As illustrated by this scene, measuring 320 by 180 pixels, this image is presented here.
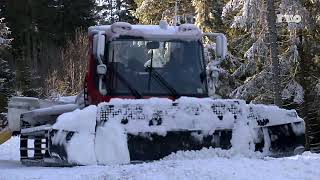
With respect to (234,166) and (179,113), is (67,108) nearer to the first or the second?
(179,113)

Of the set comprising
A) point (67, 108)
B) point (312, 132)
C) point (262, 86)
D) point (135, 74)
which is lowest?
point (312, 132)

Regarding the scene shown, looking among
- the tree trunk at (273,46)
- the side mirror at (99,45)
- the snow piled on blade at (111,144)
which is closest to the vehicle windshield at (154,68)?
the side mirror at (99,45)

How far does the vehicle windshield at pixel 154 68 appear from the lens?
369 inches

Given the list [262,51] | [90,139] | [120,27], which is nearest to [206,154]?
[90,139]

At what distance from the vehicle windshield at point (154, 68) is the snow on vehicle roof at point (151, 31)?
0.31 ft

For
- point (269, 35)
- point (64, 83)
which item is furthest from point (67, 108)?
point (64, 83)

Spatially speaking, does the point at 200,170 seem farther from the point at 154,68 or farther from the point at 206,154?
the point at 154,68

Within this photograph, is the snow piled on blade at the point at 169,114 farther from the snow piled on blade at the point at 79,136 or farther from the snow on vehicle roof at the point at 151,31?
the snow on vehicle roof at the point at 151,31

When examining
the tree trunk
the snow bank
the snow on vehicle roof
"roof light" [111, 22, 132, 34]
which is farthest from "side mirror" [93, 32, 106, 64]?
the tree trunk

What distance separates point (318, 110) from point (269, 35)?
12.5 ft

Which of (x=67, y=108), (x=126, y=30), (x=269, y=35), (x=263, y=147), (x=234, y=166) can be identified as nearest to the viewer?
(x=234, y=166)

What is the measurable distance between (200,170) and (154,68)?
2602mm

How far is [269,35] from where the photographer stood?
23031mm

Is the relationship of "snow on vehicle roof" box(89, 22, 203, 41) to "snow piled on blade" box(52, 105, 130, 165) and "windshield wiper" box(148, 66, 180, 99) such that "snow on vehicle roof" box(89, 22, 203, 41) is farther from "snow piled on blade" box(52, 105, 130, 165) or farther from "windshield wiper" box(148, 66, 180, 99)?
"snow piled on blade" box(52, 105, 130, 165)
